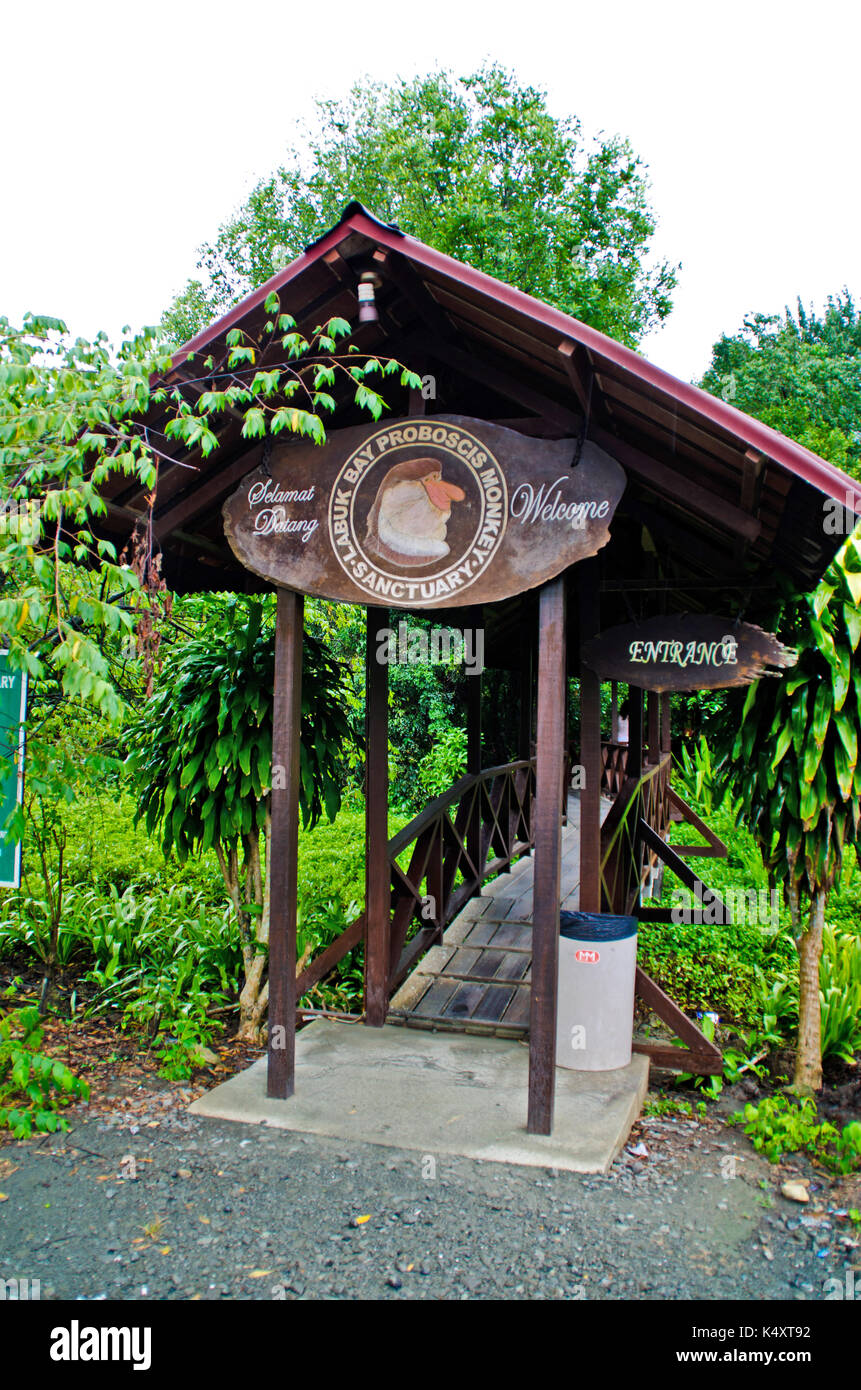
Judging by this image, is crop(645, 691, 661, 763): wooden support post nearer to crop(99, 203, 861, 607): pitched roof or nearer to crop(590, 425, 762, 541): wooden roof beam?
crop(99, 203, 861, 607): pitched roof

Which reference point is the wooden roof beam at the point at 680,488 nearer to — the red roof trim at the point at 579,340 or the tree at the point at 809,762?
the red roof trim at the point at 579,340

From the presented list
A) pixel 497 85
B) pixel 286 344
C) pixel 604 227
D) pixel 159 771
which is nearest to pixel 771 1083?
pixel 159 771

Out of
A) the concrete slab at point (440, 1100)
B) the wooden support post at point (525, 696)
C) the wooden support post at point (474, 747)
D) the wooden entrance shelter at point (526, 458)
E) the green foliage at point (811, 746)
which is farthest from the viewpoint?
the wooden support post at point (525, 696)

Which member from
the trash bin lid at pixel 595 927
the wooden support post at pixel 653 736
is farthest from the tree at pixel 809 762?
the wooden support post at pixel 653 736

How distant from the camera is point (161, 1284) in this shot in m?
3.08

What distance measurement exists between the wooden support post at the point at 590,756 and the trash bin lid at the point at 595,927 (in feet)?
0.64

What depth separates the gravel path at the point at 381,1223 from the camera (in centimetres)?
313

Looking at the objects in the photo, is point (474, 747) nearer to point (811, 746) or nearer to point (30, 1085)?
point (811, 746)

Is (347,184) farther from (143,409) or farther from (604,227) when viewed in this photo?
(143,409)

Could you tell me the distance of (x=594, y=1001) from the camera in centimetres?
479

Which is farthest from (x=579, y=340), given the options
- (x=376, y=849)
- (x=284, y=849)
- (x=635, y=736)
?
(x=635, y=736)

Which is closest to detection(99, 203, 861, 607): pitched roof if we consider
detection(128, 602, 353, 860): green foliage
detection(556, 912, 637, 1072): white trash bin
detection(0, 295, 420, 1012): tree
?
detection(0, 295, 420, 1012): tree
